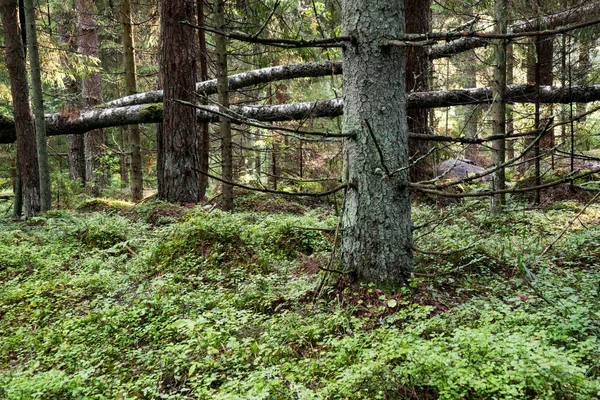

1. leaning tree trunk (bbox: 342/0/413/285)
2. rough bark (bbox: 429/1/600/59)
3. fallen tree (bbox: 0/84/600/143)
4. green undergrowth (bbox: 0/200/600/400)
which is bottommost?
green undergrowth (bbox: 0/200/600/400)

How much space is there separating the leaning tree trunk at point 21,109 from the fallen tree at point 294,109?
4.43ft

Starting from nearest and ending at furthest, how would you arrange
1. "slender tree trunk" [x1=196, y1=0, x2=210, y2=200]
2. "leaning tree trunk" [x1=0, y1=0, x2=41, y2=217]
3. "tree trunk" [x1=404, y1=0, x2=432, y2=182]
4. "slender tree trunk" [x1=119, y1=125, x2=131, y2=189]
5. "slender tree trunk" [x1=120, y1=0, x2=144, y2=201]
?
"tree trunk" [x1=404, y1=0, x2=432, y2=182] < "leaning tree trunk" [x1=0, y1=0, x2=41, y2=217] < "slender tree trunk" [x1=196, y1=0, x2=210, y2=200] < "slender tree trunk" [x1=120, y1=0, x2=144, y2=201] < "slender tree trunk" [x1=119, y1=125, x2=131, y2=189]

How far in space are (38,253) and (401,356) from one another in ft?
19.5

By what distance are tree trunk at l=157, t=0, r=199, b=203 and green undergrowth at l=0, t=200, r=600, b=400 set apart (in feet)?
10.2

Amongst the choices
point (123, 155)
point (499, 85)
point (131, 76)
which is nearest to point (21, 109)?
point (131, 76)

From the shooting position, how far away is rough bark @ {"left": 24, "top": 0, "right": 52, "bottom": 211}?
9.02m

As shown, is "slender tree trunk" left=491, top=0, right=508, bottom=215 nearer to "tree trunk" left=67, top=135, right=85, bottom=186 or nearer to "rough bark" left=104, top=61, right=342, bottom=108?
"rough bark" left=104, top=61, right=342, bottom=108

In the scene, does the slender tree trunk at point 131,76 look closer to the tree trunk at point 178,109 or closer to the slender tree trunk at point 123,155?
the tree trunk at point 178,109

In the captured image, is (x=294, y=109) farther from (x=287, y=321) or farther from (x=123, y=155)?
(x=123, y=155)

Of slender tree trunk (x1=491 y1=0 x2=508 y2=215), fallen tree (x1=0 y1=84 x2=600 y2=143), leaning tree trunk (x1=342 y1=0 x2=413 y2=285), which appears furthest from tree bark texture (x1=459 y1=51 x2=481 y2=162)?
leaning tree trunk (x1=342 y1=0 x2=413 y2=285)

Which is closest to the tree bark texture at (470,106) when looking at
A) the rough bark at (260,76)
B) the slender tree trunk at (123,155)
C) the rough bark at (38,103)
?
the rough bark at (260,76)

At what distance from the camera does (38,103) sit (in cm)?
928

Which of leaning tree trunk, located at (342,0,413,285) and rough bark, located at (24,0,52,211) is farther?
rough bark, located at (24,0,52,211)

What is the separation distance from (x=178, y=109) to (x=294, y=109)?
122 inches
